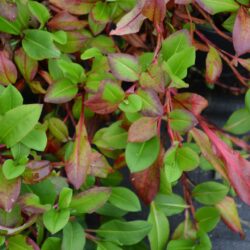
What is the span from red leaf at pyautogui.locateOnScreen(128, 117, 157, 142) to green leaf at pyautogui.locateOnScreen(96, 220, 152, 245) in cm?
15

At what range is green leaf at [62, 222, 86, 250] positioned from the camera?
755 mm

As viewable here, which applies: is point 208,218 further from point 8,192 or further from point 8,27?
point 8,27

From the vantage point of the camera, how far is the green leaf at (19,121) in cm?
72

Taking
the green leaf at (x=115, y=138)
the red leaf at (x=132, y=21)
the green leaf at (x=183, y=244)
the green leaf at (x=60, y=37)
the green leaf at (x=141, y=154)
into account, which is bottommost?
the green leaf at (x=183, y=244)

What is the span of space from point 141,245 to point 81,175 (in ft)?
0.64

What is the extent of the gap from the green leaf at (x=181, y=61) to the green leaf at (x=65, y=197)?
225mm

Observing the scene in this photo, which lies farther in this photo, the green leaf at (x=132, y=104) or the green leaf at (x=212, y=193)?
the green leaf at (x=212, y=193)

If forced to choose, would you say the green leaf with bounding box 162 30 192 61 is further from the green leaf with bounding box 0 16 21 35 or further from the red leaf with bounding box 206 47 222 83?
the green leaf with bounding box 0 16 21 35

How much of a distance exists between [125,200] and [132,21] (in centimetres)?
27

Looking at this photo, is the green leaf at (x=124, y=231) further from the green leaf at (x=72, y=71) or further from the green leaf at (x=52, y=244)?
the green leaf at (x=72, y=71)

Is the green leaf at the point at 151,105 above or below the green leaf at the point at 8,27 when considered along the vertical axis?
below

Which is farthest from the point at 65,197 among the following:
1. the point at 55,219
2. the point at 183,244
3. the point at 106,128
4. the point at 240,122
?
A: the point at 240,122

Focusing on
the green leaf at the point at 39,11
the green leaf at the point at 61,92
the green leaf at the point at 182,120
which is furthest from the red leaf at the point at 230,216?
the green leaf at the point at 39,11

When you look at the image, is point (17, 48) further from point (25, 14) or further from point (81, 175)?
point (81, 175)
